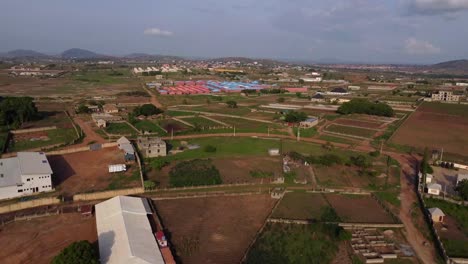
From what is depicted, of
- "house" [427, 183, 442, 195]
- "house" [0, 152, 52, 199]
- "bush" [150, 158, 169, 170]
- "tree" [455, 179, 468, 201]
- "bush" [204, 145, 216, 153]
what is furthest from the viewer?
"bush" [204, 145, 216, 153]

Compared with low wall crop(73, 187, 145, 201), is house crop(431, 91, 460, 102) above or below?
above

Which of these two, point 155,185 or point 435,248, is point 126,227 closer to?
point 155,185

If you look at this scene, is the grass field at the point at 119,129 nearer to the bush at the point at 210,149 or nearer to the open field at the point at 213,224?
the bush at the point at 210,149

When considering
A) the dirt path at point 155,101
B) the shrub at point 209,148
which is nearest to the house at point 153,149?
the shrub at point 209,148

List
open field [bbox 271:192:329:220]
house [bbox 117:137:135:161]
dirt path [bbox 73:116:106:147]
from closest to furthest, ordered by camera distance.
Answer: open field [bbox 271:192:329:220] → house [bbox 117:137:135:161] → dirt path [bbox 73:116:106:147]

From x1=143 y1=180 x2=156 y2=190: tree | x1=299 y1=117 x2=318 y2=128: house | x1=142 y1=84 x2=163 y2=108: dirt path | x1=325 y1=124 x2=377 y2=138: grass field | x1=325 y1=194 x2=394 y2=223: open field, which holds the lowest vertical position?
x1=325 y1=194 x2=394 y2=223: open field

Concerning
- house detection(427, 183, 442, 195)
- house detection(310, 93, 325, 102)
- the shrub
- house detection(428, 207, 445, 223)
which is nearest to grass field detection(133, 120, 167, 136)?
the shrub

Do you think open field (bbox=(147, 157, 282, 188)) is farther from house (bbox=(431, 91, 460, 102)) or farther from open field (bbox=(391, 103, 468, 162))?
house (bbox=(431, 91, 460, 102))
